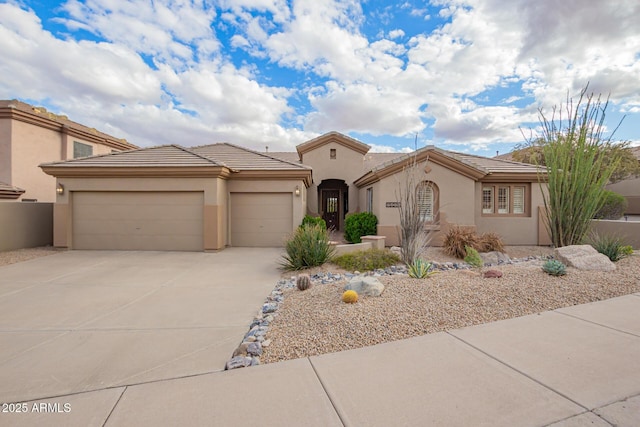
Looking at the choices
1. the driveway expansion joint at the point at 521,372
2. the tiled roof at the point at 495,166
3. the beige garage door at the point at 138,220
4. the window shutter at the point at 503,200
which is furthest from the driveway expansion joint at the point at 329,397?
the window shutter at the point at 503,200

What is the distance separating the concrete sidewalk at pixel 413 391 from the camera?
239 centimetres

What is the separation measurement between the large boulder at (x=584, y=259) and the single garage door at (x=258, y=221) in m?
8.92

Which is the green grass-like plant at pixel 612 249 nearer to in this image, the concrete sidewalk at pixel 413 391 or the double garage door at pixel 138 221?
the concrete sidewalk at pixel 413 391

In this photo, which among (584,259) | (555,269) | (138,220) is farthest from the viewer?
(138,220)

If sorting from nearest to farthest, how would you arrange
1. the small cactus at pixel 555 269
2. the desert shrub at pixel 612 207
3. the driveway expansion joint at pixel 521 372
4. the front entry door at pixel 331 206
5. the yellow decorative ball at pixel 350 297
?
the driveway expansion joint at pixel 521 372
the yellow decorative ball at pixel 350 297
the small cactus at pixel 555 269
the front entry door at pixel 331 206
the desert shrub at pixel 612 207

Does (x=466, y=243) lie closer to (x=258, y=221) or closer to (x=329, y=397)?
(x=258, y=221)

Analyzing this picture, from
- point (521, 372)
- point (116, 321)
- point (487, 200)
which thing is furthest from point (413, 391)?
point (487, 200)

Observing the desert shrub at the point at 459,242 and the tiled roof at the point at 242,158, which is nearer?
the desert shrub at the point at 459,242

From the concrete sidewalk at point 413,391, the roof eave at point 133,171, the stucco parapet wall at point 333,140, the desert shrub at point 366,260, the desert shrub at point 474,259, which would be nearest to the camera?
the concrete sidewalk at point 413,391

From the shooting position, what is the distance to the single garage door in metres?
12.7

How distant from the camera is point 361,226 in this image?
12992 millimetres

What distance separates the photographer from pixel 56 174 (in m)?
11.5

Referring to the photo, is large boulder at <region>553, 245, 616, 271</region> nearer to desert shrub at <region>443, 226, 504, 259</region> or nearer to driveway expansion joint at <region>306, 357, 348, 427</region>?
desert shrub at <region>443, 226, 504, 259</region>

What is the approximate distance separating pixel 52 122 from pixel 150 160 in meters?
9.37
